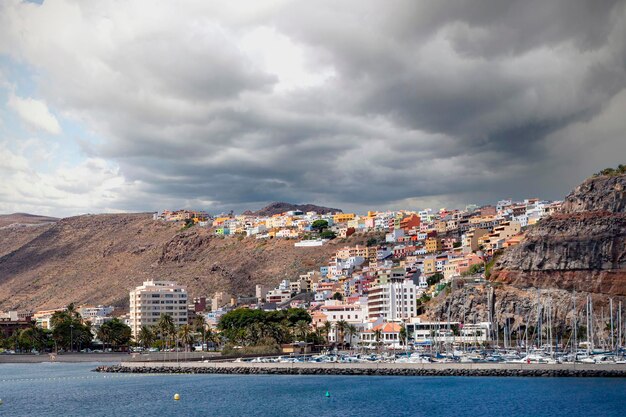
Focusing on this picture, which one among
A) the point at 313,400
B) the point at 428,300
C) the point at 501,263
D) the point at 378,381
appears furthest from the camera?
the point at 428,300

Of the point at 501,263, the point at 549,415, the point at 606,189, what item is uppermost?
the point at 606,189

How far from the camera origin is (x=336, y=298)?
7269 inches

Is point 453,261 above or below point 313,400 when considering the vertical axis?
above

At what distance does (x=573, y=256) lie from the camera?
14275 centimetres

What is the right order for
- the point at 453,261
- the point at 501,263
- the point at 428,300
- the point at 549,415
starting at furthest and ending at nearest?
1. the point at 453,261
2. the point at 428,300
3. the point at 501,263
4. the point at 549,415

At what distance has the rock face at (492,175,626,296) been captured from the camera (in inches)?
5517


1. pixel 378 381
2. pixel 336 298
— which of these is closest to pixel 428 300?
pixel 336 298

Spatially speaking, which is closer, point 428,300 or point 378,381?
point 378,381

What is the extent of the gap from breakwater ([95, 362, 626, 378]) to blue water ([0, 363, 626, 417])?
8.82 ft

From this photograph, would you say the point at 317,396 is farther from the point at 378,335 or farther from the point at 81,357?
the point at 81,357

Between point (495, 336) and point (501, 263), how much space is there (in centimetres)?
1927

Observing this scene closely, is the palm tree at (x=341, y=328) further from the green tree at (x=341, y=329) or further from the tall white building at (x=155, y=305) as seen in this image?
the tall white building at (x=155, y=305)

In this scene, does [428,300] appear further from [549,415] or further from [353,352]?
[549,415]

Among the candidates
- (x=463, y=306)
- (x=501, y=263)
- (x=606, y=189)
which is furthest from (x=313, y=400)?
(x=606, y=189)
